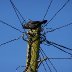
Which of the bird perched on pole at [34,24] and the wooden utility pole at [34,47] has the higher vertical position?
the bird perched on pole at [34,24]

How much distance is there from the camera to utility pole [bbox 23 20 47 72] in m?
7.44

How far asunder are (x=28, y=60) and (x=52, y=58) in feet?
4.29

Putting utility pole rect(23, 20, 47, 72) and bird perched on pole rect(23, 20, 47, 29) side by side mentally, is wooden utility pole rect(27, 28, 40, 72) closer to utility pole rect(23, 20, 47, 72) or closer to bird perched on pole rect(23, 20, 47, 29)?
utility pole rect(23, 20, 47, 72)

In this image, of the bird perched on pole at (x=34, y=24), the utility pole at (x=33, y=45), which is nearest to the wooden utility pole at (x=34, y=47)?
the utility pole at (x=33, y=45)

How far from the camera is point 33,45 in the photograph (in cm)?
763

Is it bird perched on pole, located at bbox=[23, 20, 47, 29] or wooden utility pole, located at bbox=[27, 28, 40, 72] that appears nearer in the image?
wooden utility pole, located at bbox=[27, 28, 40, 72]

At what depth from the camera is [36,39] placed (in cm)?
766

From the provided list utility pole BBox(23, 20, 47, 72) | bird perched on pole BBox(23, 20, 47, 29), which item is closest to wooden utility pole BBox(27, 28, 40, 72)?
utility pole BBox(23, 20, 47, 72)

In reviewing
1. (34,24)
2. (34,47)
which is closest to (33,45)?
(34,47)

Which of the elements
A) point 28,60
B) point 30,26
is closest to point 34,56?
point 28,60

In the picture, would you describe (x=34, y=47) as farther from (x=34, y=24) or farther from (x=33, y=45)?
(x=34, y=24)

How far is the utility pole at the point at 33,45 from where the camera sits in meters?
7.44

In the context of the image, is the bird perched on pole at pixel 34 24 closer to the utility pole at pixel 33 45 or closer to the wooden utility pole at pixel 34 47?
the utility pole at pixel 33 45

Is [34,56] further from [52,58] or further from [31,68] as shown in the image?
[52,58]
